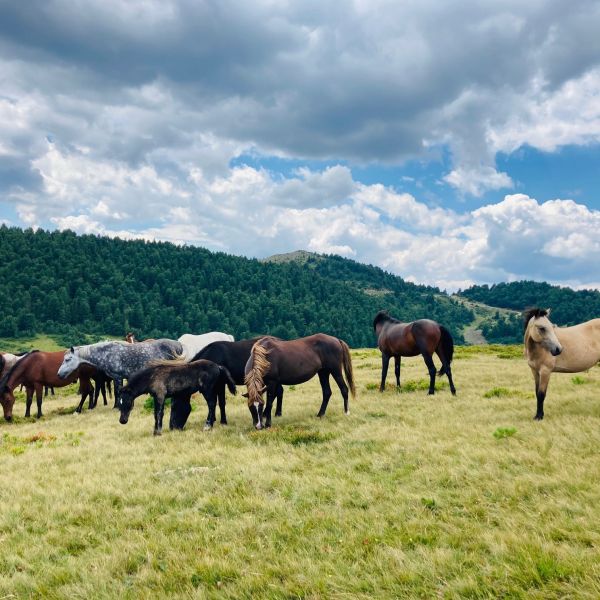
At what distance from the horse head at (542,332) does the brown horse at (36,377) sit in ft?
59.6

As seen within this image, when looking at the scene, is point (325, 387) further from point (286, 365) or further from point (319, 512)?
point (319, 512)

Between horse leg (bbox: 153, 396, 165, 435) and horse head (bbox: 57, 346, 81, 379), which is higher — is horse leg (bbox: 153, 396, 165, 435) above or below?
below

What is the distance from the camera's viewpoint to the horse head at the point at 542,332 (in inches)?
453

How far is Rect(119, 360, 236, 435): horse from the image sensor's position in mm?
13352

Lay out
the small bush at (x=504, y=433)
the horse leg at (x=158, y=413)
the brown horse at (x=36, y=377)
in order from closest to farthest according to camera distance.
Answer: the small bush at (x=504, y=433)
the horse leg at (x=158, y=413)
the brown horse at (x=36, y=377)

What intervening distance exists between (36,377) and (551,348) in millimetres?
20363

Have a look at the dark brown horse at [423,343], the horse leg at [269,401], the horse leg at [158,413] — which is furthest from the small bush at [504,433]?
the horse leg at [158,413]

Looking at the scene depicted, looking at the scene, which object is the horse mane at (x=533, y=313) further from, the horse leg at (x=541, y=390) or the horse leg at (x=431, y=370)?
the horse leg at (x=431, y=370)

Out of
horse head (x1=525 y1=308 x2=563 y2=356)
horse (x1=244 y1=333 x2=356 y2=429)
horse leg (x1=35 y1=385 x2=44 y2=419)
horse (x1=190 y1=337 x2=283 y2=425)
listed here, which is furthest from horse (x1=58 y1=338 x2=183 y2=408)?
horse head (x1=525 y1=308 x2=563 y2=356)

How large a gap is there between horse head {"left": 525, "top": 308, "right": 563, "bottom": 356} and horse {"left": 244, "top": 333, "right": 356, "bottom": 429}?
219 inches

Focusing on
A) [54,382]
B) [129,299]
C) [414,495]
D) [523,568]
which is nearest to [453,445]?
[414,495]

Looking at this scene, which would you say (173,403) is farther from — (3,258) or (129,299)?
(3,258)

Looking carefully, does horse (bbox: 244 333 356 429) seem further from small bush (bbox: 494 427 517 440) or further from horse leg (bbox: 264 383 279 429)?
small bush (bbox: 494 427 517 440)

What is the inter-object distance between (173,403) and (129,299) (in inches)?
7413
